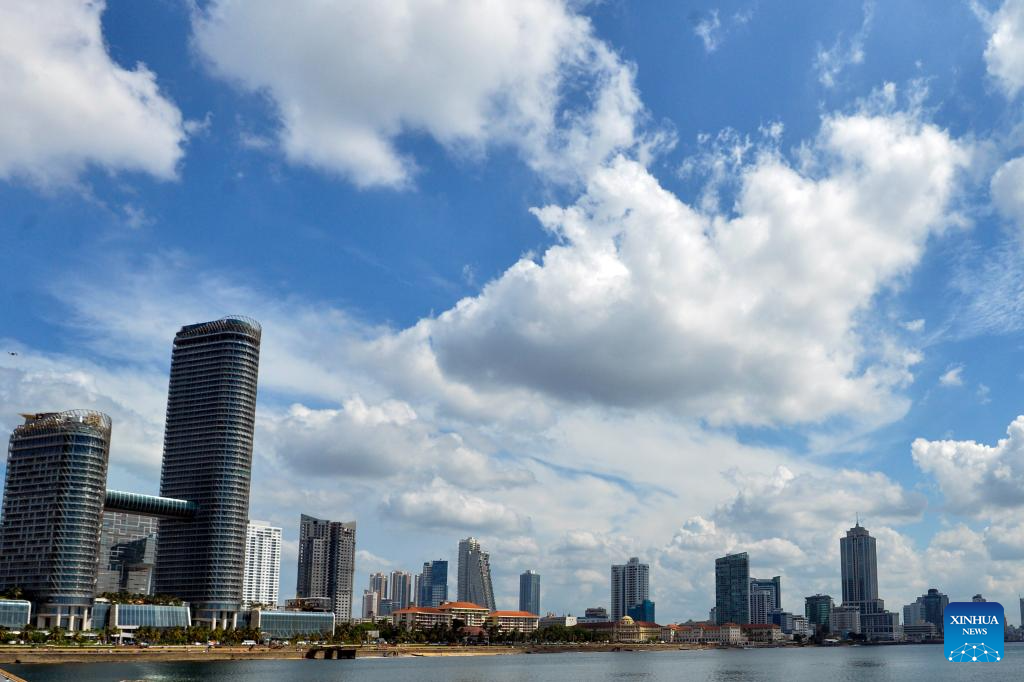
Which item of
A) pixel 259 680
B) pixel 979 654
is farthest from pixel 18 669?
pixel 979 654

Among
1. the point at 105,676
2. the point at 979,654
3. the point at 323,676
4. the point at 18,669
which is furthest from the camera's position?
the point at 323,676

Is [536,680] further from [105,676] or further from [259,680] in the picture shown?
[105,676]

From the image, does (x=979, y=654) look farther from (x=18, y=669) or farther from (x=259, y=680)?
(x=18, y=669)

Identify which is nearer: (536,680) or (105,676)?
(105,676)

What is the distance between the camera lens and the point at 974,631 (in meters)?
21.3

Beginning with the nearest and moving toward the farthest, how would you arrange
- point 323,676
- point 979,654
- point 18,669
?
point 979,654, point 18,669, point 323,676

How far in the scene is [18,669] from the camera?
17525cm

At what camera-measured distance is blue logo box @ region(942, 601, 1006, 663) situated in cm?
2112

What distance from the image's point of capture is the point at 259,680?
168 meters

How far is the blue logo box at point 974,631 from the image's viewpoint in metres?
21.1

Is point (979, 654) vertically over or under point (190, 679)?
over

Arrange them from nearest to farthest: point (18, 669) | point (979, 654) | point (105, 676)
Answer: point (979, 654), point (105, 676), point (18, 669)

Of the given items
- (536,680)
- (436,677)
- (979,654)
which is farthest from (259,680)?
(979,654)

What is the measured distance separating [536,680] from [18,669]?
9797 cm
